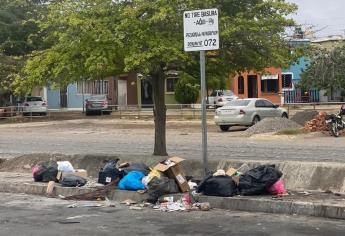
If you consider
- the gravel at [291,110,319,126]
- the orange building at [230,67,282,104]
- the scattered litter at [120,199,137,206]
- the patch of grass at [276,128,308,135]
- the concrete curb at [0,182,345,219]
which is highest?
the orange building at [230,67,282,104]

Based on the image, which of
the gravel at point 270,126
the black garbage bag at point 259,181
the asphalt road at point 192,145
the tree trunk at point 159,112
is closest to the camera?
the black garbage bag at point 259,181

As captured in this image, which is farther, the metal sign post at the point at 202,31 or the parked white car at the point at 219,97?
the parked white car at the point at 219,97

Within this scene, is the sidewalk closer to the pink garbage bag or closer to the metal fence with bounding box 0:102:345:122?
the pink garbage bag

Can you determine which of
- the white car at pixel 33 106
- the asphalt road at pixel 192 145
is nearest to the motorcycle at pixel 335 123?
the asphalt road at pixel 192 145

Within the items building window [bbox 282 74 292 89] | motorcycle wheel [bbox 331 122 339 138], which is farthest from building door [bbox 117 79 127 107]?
motorcycle wheel [bbox 331 122 339 138]

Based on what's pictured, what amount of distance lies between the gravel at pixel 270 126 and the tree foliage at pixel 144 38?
40.8 feet

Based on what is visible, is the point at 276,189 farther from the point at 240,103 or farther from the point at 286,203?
the point at 240,103

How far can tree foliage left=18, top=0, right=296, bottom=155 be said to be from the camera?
1209 cm

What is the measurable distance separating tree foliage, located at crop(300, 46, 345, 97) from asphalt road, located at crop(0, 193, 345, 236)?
35.7 metres

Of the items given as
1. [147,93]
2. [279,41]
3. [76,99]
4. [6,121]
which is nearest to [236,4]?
[279,41]

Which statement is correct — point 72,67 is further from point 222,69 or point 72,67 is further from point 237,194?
point 237,194

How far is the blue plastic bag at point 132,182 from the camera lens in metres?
11.1

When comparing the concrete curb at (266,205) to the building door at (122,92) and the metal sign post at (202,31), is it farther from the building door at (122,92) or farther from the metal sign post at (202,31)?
the building door at (122,92)

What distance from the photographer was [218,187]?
10281 millimetres
